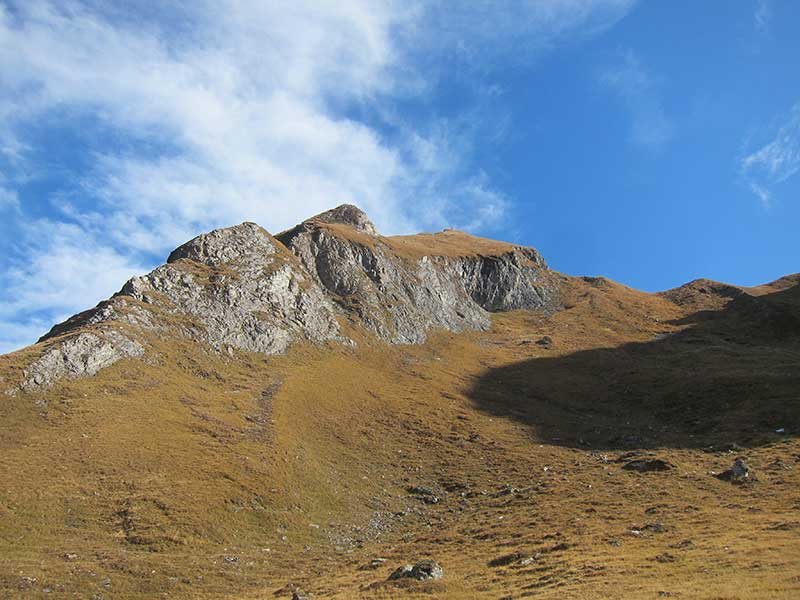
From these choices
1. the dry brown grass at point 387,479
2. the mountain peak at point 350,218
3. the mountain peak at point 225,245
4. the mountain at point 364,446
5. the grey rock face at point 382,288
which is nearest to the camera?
the dry brown grass at point 387,479

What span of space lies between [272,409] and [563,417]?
4054 centimetres

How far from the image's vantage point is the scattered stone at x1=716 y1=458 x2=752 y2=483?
51531mm

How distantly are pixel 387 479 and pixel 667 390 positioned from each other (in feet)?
166

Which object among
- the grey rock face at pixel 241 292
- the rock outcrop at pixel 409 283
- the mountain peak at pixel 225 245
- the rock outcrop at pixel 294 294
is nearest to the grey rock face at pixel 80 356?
the rock outcrop at pixel 294 294

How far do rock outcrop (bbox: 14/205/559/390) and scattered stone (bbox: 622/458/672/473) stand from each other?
172 ft

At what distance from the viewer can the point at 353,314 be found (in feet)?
364

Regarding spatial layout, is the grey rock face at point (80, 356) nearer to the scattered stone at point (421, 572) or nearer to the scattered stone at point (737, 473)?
the scattered stone at point (421, 572)

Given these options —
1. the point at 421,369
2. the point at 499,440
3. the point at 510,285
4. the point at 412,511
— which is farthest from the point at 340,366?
the point at 510,285

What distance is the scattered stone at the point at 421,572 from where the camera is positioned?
120 ft

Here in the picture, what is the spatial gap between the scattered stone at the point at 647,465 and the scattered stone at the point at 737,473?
17.9 feet

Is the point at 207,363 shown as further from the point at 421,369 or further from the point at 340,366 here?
the point at 421,369

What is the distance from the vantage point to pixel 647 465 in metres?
59.6

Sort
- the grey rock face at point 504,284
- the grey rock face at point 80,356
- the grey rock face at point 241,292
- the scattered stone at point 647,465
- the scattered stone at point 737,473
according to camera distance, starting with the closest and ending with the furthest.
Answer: the scattered stone at point 737,473
the scattered stone at point 647,465
the grey rock face at point 80,356
the grey rock face at point 241,292
the grey rock face at point 504,284

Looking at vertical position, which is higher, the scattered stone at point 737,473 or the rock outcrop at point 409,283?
the rock outcrop at point 409,283
